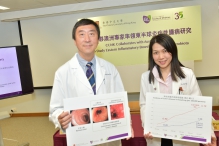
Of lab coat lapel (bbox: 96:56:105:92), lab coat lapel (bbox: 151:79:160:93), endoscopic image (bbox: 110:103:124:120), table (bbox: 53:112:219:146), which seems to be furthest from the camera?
table (bbox: 53:112:219:146)

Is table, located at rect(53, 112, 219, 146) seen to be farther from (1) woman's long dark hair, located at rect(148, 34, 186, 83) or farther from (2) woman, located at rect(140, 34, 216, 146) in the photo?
(1) woman's long dark hair, located at rect(148, 34, 186, 83)

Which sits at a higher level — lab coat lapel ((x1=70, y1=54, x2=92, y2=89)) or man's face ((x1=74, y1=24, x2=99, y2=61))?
man's face ((x1=74, y1=24, x2=99, y2=61))

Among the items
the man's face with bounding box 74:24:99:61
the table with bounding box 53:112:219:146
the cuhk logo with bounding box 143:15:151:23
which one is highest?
the cuhk logo with bounding box 143:15:151:23

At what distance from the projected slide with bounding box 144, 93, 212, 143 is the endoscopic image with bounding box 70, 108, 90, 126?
0.53 metres

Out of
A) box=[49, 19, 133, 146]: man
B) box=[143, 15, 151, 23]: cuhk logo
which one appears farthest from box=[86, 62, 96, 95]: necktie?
box=[143, 15, 151, 23]: cuhk logo

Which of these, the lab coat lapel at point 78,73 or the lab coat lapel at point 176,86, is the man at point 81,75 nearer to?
the lab coat lapel at point 78,73

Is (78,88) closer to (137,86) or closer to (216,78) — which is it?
(137,86)

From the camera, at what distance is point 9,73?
1.76 metres

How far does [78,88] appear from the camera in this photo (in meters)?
1.66

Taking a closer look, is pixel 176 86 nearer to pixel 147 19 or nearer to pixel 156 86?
pixel 156 86

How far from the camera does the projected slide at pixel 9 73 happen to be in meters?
1.72

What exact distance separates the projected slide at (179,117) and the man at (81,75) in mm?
425

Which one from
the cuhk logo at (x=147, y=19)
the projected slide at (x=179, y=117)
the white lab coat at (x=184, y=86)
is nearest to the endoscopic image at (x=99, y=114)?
the projected slide at (x=179, y=117)

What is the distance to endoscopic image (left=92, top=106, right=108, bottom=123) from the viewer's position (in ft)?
5.01
